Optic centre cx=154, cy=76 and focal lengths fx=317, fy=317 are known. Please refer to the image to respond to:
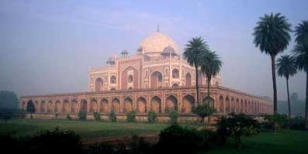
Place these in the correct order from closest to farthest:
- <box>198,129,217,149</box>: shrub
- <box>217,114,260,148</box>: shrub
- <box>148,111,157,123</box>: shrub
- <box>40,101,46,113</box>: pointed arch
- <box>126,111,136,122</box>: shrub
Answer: <box>198,129,217,149</box>: shrub < <box>217,114,260,148</box>: shrub < <box>148,111,157,123</box>: shrub < <box>126,111,136,122</box>: shrub < <box>40,101,46,113</box>: pointed arch

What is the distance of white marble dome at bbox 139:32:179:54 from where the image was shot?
65.3 metres

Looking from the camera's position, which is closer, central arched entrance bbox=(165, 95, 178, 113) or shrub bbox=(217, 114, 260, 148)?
shrub bbox=(217, 114, 260, 148)

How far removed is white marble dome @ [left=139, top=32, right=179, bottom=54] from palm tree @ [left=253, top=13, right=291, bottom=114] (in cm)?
3289

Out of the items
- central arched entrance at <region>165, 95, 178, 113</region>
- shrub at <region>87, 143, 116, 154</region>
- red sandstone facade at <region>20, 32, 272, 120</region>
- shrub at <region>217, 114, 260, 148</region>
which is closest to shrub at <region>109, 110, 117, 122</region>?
red sandstone facade at <region>20, 32, 272, 120</region>

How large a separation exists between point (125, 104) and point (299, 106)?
7165 cm

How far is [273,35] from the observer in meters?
31.8

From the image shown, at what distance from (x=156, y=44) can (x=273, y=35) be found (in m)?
36.0

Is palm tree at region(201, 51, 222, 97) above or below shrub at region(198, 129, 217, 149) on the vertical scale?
above

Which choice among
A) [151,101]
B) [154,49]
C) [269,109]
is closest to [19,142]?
[151,101]

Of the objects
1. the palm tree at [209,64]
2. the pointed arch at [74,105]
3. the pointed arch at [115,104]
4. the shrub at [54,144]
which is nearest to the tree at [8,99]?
the pointed arch at [74,105]

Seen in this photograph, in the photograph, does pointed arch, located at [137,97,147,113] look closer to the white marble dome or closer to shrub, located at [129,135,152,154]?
the white marble dome

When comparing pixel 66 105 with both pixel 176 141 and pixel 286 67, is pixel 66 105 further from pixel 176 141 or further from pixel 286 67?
pixel 176 141

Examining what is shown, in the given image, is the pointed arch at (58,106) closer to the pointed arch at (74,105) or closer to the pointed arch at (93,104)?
the pointed arch at (74,105)

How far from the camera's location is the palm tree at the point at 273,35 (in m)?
31.9
